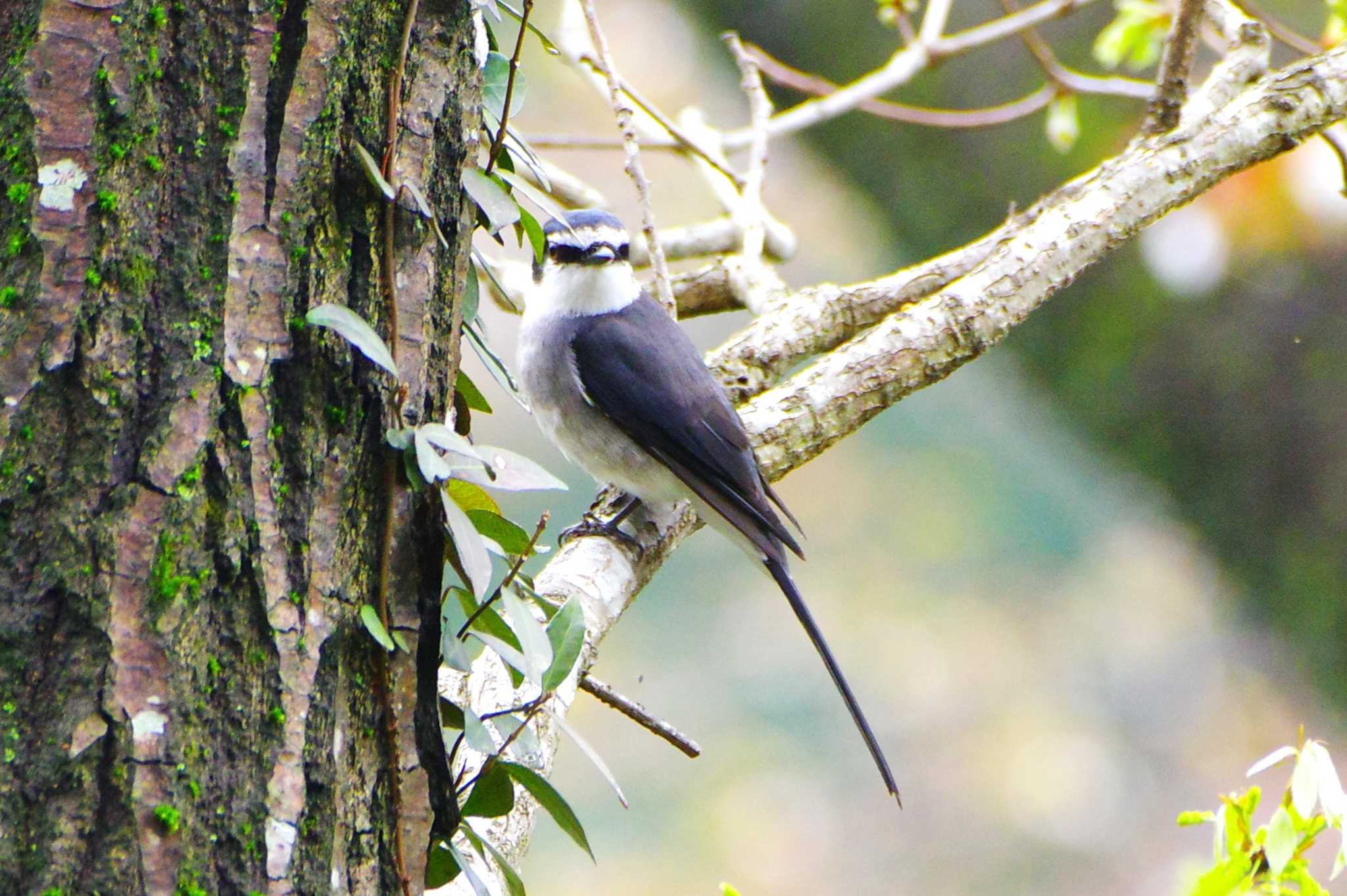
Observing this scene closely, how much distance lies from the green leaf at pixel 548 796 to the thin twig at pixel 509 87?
Answer: 0.64 metres

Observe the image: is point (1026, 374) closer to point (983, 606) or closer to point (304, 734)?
point (304, 734)

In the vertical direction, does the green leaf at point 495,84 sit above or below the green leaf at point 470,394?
above

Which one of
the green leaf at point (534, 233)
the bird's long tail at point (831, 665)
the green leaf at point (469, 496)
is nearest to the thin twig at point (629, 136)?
the bird's long tail at point (831, 665)

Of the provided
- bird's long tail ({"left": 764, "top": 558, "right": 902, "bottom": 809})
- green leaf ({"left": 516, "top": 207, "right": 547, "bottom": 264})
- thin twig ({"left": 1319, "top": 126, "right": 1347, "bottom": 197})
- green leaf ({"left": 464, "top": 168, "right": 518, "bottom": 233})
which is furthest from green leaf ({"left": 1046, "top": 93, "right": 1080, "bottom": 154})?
green leaf ({"left": 464, "top": 168, "right": 518, "bottom": 233})

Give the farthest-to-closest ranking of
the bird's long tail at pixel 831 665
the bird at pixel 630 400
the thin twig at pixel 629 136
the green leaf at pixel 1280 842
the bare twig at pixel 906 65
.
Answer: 1. the bare twig at pixel 906 65
2. the bird at pixel 630 400
3. the thin twig at pixel 629 136
4. the bird's long tail at pixel 831 665
5. the green leaf at pixel 1280 842

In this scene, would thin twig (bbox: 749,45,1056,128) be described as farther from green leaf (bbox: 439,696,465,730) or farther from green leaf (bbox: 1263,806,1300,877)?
green leaf (bbox: 439,696,465,730)

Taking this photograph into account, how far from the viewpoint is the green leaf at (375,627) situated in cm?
108

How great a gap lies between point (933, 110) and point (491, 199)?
11.1 ft

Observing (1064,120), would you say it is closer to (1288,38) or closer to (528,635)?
(1288,38)

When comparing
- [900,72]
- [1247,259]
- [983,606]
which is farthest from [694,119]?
[983,606]

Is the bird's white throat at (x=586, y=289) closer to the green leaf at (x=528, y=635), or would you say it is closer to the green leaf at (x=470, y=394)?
the green leaf at (x=470, y=394)

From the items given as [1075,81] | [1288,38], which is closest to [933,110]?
[1075,81]

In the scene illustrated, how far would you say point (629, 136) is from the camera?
249 cm

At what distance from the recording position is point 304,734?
103cm
